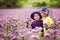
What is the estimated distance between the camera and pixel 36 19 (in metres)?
1.76

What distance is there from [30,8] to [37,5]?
0.25 feet

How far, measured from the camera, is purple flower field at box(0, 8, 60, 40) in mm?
1731

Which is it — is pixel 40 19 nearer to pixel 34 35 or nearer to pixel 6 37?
pixel 34 35

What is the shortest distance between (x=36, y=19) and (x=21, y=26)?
0.16m

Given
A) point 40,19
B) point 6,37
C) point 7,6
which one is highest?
point 7,6

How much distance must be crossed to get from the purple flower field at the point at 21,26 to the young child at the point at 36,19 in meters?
0.03

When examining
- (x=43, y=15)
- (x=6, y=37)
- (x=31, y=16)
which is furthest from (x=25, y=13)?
(x=6, y=37)

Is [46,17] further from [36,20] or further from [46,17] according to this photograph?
[36,20]

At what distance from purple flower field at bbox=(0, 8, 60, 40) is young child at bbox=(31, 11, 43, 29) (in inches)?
1.2

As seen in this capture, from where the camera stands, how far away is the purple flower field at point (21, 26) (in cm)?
173

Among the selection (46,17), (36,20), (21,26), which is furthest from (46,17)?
(21,26)

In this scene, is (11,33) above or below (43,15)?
below

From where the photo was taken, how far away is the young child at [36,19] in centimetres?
175

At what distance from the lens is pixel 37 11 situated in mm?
1756
